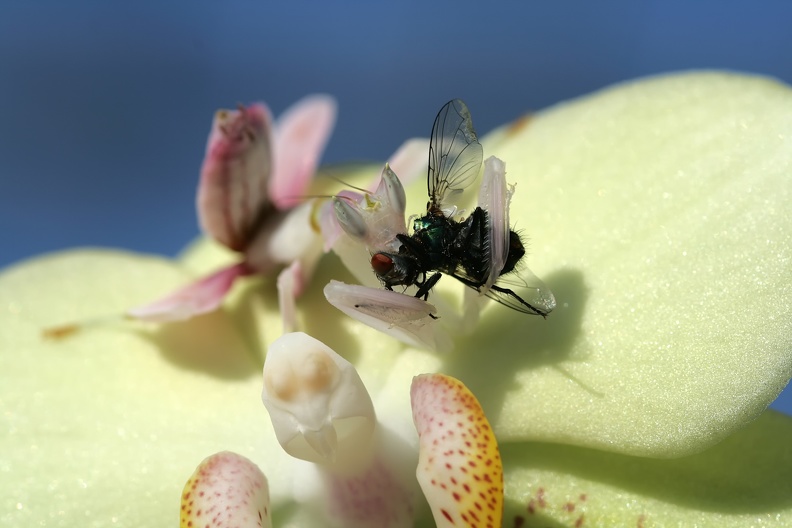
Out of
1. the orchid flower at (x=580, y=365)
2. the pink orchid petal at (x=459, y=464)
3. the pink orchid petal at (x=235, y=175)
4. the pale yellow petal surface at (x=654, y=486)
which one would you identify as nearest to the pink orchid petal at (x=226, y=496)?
the orchid flower at (x=580, y=365)

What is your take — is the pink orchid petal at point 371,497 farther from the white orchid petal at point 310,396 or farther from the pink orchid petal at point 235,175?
the pink orchid petal at point 235,175

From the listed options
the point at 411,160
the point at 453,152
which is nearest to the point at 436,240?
the point at 453,152

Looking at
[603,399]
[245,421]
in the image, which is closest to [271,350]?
[245,421]

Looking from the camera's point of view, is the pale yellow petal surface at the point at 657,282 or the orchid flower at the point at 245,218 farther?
the orchid flower at the point at 245,218

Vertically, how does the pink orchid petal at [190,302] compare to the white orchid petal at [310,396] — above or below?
below

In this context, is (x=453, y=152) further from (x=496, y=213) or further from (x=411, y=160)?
(x=411, y=160)

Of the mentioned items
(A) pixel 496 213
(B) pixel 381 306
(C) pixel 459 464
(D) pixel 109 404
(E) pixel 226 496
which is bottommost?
(D) pixel 109 404
